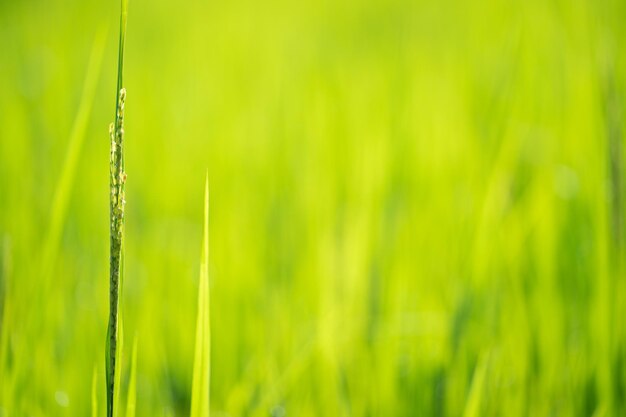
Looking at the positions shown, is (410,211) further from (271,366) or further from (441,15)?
(441,15)

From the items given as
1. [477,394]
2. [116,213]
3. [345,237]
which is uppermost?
[116,213]

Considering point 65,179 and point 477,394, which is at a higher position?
point 65,179

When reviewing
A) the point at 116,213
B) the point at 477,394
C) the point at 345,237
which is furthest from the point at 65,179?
the point at 345,237

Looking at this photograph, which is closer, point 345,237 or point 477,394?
point 477,394

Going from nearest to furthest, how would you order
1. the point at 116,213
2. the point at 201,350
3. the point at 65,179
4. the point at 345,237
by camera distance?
1. the point at 116,213
2. the point at 201,350
3. the point at 65,179
4. the point at 345,237

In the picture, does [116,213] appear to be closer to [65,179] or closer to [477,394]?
[65,179]

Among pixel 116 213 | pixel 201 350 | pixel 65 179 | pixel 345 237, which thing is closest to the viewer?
pixel 116 213

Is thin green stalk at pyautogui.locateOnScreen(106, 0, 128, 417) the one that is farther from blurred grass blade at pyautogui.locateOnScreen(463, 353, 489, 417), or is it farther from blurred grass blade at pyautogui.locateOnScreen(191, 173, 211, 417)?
blurred grass blade at pyautogui.locateOnScreen(463, 353, 489, 417)

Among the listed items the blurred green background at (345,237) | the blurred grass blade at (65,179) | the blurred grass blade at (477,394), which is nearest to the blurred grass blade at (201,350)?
the blurred green background at (345,237)

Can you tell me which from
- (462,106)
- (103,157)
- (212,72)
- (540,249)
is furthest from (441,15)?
(540,249)

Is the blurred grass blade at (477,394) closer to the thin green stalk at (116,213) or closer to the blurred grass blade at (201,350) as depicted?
the blurred grass blade at (201,350)

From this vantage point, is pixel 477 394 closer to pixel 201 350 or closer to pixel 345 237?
pixel 201 350
